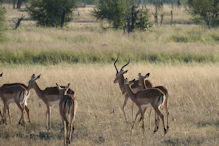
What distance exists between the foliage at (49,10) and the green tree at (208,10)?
9668 mm

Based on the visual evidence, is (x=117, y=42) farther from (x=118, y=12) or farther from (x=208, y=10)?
(x=208, y=10)

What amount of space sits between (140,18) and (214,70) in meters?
13.8

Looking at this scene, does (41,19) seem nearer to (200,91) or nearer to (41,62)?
(41,62)

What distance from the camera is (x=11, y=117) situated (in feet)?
26.9

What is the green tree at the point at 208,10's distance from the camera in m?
30.0

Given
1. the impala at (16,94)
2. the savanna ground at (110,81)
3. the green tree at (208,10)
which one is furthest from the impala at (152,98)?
the green tree at (208,10)

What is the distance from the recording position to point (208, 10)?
3033 cm

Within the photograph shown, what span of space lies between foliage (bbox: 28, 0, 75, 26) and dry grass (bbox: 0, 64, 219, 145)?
1808 centimetres

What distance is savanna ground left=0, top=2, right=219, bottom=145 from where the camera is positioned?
6.90m

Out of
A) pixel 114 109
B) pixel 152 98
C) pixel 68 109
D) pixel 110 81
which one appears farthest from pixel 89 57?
pixel 68 109

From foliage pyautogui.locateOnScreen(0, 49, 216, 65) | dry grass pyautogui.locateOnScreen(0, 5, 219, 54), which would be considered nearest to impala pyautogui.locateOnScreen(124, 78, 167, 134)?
foliage pyautogui.locateOnScreen(0, 49, 216, 65)

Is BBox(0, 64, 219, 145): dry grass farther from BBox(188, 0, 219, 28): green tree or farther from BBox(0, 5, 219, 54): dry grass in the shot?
BBox(188, 0, 219, 28): green tree

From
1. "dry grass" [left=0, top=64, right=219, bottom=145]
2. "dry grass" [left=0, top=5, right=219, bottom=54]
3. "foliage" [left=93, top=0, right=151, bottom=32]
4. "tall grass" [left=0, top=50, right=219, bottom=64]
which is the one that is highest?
"foliage" [left=93, top=0, right=151, bottom=32]

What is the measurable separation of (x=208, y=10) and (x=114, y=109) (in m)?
23.5
